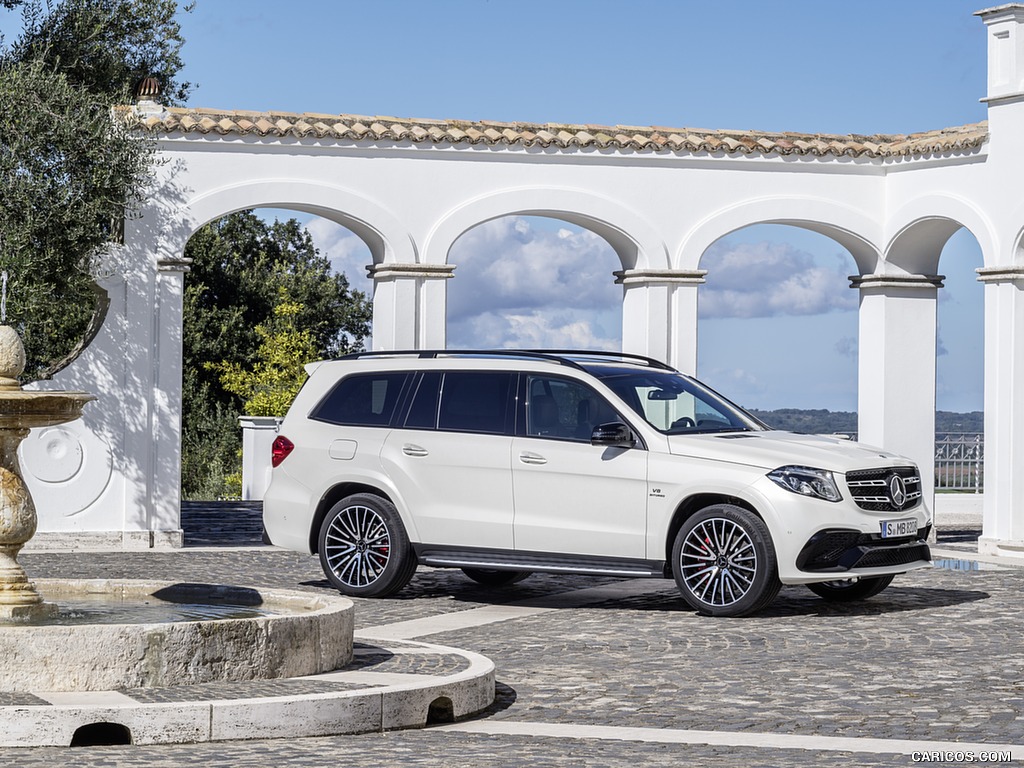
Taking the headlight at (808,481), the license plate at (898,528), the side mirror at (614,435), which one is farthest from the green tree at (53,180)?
the license plate at (898,528)

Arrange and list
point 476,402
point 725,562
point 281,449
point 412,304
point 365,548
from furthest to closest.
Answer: point 412,304, point 281,449, point 365,548, point 476,402, point 725,562

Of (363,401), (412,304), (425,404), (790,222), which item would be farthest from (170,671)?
(790,222)

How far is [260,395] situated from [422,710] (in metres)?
25.7

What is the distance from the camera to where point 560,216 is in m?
18.3

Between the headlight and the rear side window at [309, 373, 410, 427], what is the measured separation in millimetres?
3292

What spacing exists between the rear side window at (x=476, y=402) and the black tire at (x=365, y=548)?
2.80ft

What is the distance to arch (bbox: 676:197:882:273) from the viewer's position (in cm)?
1817

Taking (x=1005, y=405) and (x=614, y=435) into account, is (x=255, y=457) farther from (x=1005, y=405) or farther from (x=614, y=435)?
(x=614, y=435)

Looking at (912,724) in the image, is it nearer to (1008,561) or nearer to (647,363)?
(647,363)

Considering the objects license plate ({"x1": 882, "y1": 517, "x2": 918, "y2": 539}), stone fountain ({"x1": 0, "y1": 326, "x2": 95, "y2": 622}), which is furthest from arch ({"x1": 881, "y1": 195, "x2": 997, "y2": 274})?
stone fountain ({"x1": 0, "y1": 326, "x2": 95, "y2": 622})

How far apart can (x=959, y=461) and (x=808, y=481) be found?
1379cm

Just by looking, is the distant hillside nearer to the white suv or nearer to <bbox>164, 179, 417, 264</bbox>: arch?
<bbox>164, 179, 417, 264</bbox>: arch

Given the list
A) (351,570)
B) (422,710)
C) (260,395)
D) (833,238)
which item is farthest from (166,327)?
(260,395)

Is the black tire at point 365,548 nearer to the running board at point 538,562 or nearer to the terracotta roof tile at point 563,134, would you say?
the running board at point 538,562
